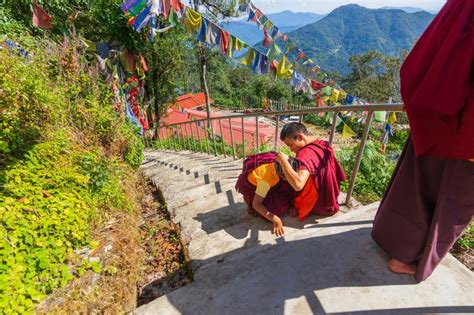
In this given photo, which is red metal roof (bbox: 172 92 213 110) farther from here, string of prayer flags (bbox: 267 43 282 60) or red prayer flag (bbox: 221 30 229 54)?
string of prayer flags (bbox: 267 43 282 60)

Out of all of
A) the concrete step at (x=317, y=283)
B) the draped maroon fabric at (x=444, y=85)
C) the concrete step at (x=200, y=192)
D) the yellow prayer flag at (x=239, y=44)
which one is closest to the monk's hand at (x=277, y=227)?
the concrete step at (x=317, y=283)

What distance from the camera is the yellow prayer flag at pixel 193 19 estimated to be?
5055 millimetres

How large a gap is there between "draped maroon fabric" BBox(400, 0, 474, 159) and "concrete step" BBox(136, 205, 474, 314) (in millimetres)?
823

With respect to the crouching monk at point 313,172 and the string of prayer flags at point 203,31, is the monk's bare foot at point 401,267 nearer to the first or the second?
the crouching monk at point 313,172

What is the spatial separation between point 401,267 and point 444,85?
1121 mm

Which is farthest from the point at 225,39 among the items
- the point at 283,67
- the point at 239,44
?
the point at 283,67

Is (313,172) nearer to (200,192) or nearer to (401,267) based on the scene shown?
(401,267)

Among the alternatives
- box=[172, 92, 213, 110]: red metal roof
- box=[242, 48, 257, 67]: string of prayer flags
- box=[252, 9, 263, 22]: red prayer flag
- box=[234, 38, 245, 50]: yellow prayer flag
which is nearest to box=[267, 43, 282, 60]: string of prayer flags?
box=[242, 48, 257, 67]: string of prayer flags

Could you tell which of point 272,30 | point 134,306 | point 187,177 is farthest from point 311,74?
point 134,306

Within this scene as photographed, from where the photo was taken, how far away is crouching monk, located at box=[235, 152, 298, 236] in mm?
2309

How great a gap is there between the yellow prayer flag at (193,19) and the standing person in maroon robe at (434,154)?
15.5 feet

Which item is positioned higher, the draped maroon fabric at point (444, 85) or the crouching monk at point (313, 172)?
the draped maroon fabric at point (444, 85)

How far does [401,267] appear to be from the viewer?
5.24 feet

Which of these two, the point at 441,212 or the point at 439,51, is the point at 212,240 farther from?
the point at 439,51
